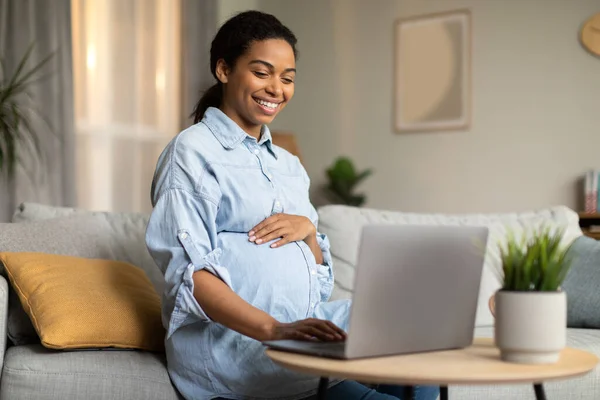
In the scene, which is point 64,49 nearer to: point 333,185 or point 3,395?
point 333,185

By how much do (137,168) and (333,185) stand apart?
1424 millimetres

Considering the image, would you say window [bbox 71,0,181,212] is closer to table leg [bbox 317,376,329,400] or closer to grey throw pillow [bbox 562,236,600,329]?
grey throw pillow [bbox 562,236,600,329]

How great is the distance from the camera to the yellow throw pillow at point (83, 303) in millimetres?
1932

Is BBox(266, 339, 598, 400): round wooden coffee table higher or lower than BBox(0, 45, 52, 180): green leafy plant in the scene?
lower

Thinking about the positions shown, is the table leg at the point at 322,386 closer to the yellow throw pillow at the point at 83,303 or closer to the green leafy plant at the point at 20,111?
the yellow throw pillow at the point at 83,303

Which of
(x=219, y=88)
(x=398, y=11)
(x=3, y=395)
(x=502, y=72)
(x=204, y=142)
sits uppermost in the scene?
(x=398, y=11)

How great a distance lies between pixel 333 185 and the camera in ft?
19.5

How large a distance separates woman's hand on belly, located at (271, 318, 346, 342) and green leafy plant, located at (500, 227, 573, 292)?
271mm

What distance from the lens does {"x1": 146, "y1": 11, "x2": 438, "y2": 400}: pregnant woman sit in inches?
61.6

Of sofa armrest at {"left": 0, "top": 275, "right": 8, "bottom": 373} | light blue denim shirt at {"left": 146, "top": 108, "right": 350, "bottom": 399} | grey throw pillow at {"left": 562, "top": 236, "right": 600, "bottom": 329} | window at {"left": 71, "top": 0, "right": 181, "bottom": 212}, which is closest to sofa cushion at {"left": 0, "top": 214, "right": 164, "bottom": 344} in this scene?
sofa armrest at {"left": 0, "top": 275, "right": 8, "bottom": 373}

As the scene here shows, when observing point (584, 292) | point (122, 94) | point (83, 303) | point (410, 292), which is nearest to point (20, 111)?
point (122, 94)

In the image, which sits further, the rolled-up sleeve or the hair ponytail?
the hair ponytail

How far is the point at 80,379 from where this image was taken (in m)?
1.85

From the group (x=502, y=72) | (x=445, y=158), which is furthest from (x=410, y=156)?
(x=502, y=72)
